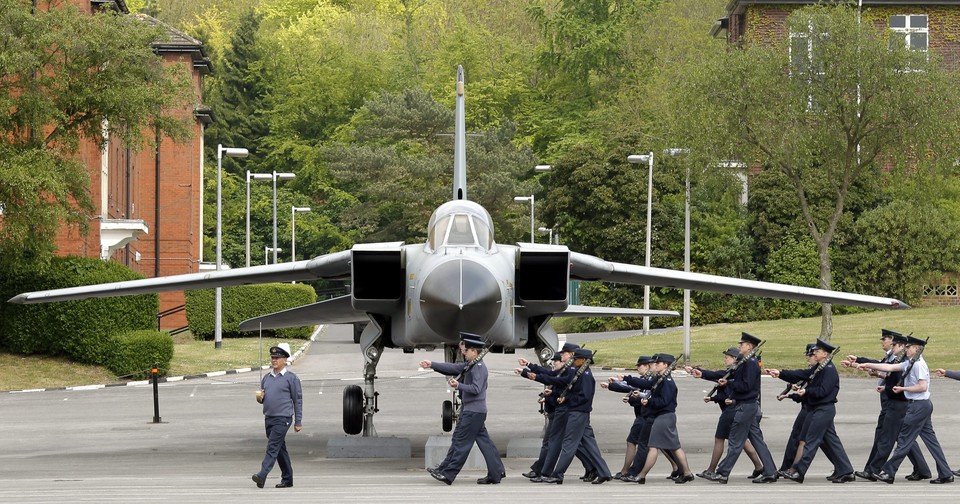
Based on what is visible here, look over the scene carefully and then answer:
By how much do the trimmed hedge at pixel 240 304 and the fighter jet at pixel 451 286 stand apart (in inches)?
1185

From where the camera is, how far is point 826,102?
3822cm

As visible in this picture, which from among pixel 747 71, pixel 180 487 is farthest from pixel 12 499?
pixel 747 71

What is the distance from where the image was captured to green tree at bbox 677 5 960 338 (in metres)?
37.6

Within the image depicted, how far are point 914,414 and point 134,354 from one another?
24899mm

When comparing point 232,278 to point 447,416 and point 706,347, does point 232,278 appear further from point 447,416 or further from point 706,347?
point 706,347

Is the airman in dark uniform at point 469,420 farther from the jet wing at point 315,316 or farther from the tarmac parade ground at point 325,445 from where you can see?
the jet wing at point 315,316

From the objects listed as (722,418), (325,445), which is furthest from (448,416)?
(722,418)

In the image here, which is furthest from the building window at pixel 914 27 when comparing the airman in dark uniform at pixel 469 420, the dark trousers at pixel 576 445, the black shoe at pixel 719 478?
the airman in dark uniform at pixel 469 420

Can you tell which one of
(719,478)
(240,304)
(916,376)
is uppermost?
(916,376)

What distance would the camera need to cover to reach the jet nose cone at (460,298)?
57.9 ft

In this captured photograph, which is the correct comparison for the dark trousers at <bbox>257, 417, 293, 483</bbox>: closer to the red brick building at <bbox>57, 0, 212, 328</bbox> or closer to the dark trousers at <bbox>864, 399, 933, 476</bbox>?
the dark trousers at <bbox>864, 399, 933, 476</bbox>

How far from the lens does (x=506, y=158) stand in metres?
76.1

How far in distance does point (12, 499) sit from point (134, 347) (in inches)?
905

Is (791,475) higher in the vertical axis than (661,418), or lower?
lower
